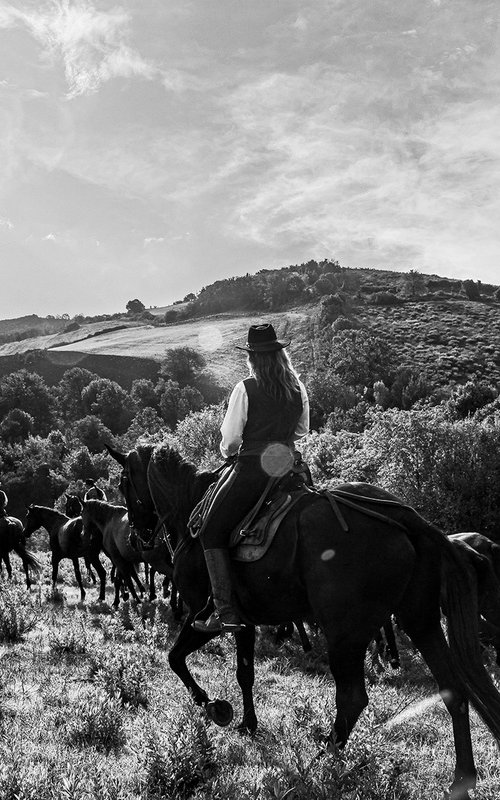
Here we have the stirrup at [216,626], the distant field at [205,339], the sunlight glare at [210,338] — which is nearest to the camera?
the stirrup at [216,626]

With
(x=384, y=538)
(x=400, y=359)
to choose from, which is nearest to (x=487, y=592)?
(x=384, y=538)

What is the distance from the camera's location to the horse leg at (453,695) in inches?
178

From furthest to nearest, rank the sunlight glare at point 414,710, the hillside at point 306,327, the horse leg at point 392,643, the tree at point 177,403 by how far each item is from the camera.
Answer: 1. the hillside at point 306,327
2. the tree at point 177,403
3. the horse leg at point 392,643
4. the sunlight glare at point 414,710

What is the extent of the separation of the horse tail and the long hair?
1.66m

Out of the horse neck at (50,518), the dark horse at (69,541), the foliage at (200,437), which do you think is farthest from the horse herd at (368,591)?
the foliage at (200,437)

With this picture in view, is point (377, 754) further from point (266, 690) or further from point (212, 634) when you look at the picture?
point (266, 690)

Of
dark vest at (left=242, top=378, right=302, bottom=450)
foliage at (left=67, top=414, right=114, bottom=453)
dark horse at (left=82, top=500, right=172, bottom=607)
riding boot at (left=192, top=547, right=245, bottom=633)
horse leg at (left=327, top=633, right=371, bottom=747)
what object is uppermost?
dark vest at (left=242, top=378, right=302, bottom=450)

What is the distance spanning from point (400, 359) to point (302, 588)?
3545 inches

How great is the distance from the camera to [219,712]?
17.8ft

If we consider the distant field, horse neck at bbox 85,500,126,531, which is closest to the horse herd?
horse neck at bbox 85,500,126,531

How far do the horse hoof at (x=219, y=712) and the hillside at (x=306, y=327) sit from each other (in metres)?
76.2

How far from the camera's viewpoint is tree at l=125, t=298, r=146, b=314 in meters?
181

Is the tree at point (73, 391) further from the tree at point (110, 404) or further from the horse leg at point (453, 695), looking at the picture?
the horse leg at point (453, 695)

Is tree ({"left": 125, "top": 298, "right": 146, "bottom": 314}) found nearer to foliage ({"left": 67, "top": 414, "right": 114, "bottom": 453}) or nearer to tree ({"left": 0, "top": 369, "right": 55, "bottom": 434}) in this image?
tree ({"left": 0, "top": 369, "right": 55, "bottom": 434})
